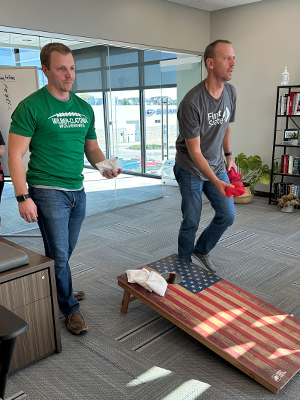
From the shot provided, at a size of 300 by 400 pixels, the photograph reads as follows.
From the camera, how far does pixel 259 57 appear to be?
207 inches

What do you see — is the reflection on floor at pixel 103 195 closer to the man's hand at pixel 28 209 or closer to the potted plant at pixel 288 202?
the potted plant at pixel 288 202

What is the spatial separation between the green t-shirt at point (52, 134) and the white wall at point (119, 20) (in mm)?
2166

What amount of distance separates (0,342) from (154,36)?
4.59m

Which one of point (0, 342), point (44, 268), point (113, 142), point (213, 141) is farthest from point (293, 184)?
point (0, 342)

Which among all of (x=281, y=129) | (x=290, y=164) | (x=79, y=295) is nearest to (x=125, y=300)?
(x=79, y=295)

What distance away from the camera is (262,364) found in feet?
5.59

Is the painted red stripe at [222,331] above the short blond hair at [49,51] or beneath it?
beneath

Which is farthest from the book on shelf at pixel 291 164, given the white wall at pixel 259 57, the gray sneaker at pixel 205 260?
the gray sneaker at pixel 205 260

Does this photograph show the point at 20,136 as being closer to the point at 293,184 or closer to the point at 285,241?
the point at 285,241

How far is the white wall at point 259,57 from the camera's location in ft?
16.2

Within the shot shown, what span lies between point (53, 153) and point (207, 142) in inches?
42.4

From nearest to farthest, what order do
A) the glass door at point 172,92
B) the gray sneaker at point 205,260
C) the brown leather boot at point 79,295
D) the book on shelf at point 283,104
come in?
the brown leather boot at point 79,295, the gray sneaker at point 205,260, the book on shelf at point 283,104, the glass door at point 172,92

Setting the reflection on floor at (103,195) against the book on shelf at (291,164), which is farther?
the book on shelf at (291,164)

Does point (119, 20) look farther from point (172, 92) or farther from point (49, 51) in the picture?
point (49, 51)
